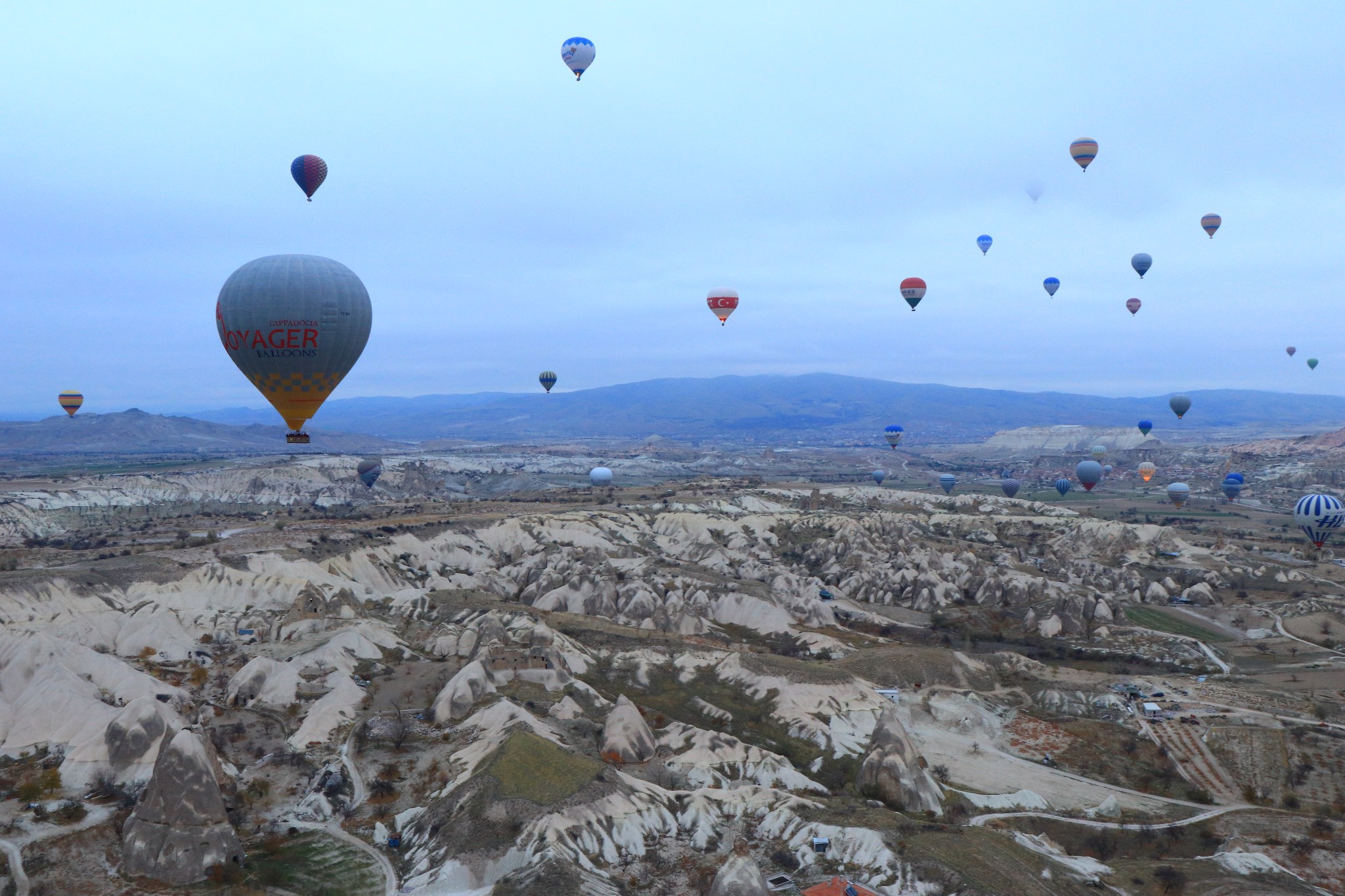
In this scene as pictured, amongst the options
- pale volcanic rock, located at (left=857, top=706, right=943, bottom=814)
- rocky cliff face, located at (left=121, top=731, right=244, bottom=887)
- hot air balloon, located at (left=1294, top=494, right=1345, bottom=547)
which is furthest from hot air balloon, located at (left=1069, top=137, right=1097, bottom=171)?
rocky cliff face, located at (left=121, top=731, right=244, bottom=887)

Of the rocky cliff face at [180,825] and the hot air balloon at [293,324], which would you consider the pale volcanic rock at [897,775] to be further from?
the hot air balloon at [293,324]

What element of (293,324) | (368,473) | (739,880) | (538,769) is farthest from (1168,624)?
(368,473)

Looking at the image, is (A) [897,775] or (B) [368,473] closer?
(A) [897,775]

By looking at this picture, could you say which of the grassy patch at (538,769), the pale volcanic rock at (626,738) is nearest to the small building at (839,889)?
the grassy patch at (538,769)

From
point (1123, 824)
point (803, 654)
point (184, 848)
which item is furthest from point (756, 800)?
point (803, 654)

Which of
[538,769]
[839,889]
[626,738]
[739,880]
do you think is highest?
[538,769]

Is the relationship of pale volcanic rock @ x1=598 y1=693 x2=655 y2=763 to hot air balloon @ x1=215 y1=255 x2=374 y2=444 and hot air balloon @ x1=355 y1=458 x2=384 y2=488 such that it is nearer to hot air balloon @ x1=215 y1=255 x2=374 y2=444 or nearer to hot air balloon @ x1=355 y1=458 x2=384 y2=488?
hot air balloon @ x1=215 y1=255 x2=374 y2=444

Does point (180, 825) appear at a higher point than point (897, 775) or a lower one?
higher

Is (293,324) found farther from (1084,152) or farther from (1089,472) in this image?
(1089,472)
